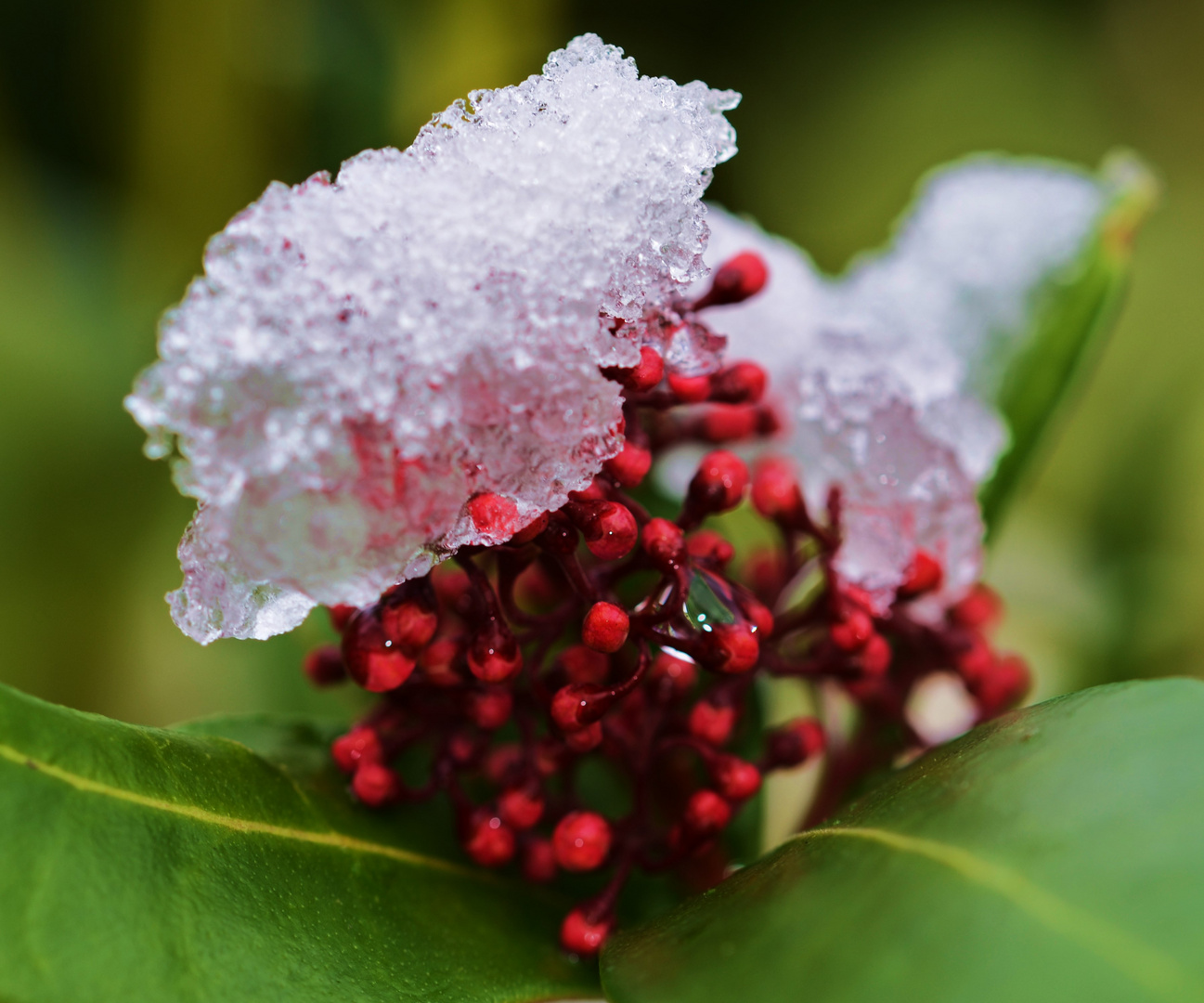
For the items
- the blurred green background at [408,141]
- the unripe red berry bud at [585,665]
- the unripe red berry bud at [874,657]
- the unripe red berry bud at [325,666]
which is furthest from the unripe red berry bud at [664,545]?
the blurred green background at [408,141]

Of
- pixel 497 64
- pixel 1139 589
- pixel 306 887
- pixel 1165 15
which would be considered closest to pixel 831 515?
pixel 306 887

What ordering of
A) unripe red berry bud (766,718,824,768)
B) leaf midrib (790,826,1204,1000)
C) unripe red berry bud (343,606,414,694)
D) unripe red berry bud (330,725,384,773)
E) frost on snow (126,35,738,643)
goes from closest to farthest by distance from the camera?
leaf midrib (790,826,1204,1000) < frost on snow (126,35,738,643) < unripe red berry bud (343,606,414,694) < unripe red berry bud (330,725,384,773) < unripe red berry bud (766,718,824,768)

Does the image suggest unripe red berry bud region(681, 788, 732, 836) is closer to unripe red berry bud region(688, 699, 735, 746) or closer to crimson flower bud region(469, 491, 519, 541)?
unripe red berry bud region(688, 699, 735, 746)

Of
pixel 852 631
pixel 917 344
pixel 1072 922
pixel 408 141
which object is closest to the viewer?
pixel 1072 922

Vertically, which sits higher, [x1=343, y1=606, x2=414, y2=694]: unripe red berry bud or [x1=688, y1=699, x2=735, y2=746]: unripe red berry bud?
[x1=343, y1=606, x2=414, y2=694]: unripe red berry bud

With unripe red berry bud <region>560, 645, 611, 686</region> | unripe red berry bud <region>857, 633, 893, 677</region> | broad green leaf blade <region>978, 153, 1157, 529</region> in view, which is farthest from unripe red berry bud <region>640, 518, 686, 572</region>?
broad green leaf blade <region>978, 153, 1157, 529</region>

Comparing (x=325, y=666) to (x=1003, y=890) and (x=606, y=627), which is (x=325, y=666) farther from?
(x=1003, y=890)

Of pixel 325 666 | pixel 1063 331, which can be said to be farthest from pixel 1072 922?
pixel 1063 331
